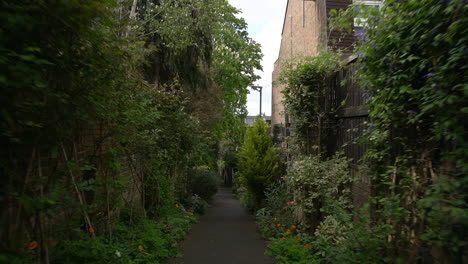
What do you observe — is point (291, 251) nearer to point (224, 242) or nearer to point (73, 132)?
point (224, 242)

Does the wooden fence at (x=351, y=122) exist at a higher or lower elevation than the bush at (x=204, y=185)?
higher

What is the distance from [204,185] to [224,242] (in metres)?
5.95

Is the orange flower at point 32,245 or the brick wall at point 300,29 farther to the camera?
the brick wall at point 300,29

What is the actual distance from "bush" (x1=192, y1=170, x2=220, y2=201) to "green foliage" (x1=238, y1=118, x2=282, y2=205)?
221 centimetres

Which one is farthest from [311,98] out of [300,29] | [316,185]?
[300,29]

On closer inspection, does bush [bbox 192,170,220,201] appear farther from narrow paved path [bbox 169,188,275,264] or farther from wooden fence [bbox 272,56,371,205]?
wooden fence [bbox 272,56,371,205]

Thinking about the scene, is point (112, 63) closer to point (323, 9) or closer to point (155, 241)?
point (155, 241)

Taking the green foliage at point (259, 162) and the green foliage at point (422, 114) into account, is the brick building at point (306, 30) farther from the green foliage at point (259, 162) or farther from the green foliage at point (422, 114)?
the green foliage at point (422, 114)

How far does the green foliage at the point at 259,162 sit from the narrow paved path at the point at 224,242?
1035mm

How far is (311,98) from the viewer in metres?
7.13

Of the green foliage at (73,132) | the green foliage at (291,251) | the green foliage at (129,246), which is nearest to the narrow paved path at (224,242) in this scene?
the green foliage at (291,251)

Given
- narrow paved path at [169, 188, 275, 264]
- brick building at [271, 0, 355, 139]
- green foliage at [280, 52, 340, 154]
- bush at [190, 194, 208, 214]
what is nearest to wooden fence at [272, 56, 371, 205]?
green foliage at [280, 52, 340, 154]

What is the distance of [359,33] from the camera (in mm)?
3848

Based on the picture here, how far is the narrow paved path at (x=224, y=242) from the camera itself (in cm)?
645
